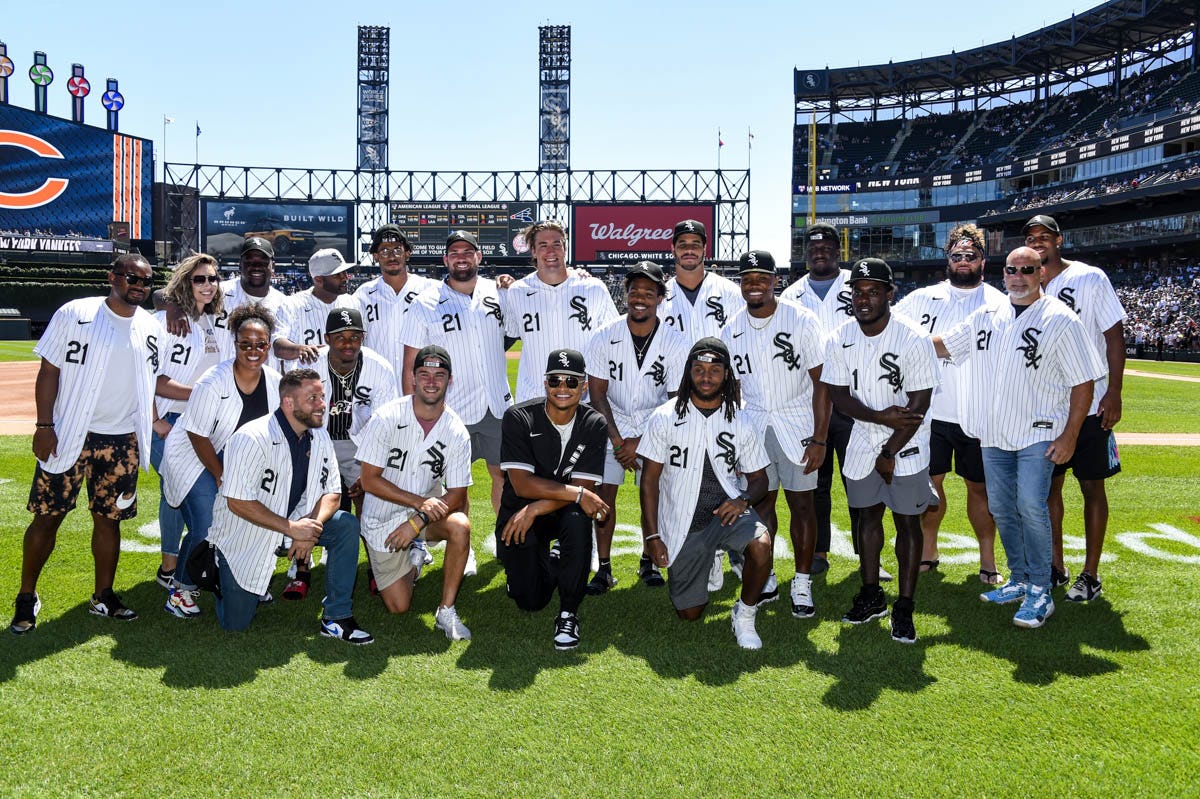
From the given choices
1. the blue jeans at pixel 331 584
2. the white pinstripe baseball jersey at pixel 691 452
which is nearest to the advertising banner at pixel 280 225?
the blue jeans at pixel 331 584

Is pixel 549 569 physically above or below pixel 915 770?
above

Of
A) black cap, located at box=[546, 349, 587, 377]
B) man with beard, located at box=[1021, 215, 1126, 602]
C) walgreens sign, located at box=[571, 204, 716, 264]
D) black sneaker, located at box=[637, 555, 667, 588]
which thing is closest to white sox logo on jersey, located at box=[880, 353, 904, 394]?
man with beard, located at box=[1021, 215, 1126, 602]

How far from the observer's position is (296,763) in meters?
3.59

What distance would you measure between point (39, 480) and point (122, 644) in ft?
3.54

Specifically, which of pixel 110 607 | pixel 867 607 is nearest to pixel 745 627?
pixel 867 607

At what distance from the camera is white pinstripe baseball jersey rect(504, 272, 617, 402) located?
6660 millimetres

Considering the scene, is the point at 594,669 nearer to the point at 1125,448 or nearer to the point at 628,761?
the point at 628,761

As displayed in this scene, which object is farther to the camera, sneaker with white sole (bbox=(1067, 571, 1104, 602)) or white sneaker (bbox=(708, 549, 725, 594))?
white sneaker (bbox=(708, 549, 725, 594))

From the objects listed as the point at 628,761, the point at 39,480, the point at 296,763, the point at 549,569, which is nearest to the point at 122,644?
the point at 39,480

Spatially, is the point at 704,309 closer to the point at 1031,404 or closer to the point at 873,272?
the point at 873,272

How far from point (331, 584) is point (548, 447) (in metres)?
1.49

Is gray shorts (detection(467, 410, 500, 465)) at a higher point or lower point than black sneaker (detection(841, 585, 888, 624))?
higher

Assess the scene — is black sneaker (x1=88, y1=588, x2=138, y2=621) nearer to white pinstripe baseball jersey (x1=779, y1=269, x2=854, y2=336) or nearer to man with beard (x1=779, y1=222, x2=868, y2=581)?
man with beard (x1=779, y1=222, x2=868, y2=581)

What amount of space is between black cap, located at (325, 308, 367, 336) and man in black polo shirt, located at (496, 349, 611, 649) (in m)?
1.25
